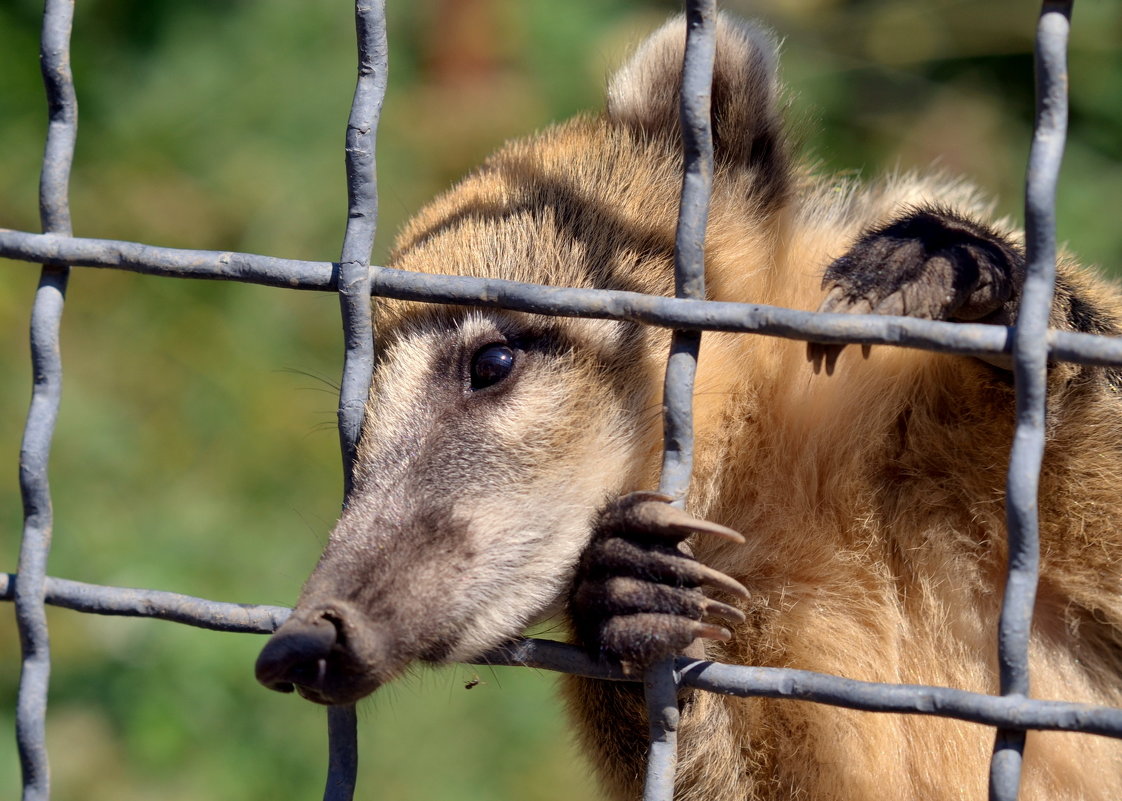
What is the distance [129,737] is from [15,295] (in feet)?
6.38

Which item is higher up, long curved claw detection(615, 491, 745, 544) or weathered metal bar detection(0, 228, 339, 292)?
weathered metal bar detection(0, 228, 339, 292)

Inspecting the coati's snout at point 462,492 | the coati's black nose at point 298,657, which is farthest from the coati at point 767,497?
the coati's black nose at point 298,657

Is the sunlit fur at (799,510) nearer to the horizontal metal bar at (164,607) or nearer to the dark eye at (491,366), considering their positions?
the dark eye at (491,366)

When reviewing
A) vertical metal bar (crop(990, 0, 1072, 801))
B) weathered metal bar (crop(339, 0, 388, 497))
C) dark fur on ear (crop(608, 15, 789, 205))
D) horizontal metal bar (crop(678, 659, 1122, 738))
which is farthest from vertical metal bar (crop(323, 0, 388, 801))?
vertical metal bar (crop(990, 0, 1072, 801))

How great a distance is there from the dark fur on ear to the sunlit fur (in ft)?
0.66

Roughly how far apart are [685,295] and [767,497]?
67cm

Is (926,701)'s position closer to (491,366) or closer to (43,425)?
(491,366)

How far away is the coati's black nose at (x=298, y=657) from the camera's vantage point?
1602 millimetres

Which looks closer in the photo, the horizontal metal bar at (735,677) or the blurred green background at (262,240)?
the horizontal metal bar at (735,677)

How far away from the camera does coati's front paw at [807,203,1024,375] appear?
173cm

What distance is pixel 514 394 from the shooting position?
2082 millimetres

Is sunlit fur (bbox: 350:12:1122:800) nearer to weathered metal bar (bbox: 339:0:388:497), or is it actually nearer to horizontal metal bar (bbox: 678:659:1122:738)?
weathered metal bar (bbox: 339:0:388:497)

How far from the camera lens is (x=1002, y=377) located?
6.50 feet

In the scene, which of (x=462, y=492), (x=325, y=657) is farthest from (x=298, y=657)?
(x=462, y=492)
